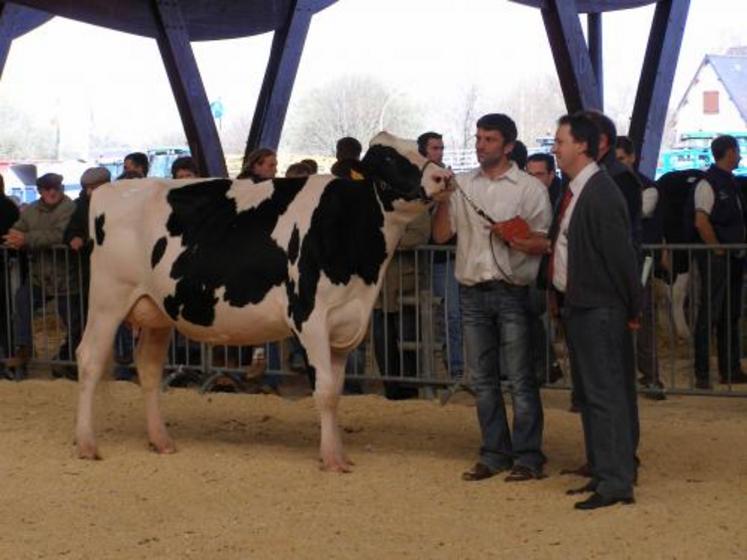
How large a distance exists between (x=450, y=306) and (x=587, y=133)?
4028 millimetres

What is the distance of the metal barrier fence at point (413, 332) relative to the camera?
36.8 feet

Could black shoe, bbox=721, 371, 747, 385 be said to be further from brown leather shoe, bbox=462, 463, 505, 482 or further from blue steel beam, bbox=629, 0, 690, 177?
blue steel beam, bbox=629, 0, 690, 177

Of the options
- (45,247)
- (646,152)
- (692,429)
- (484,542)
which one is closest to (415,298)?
(692,429)

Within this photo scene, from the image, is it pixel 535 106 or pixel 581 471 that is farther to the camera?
pixel 535 106

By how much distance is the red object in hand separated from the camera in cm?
792

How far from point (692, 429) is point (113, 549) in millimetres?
4765

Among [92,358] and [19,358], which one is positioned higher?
[92,358]

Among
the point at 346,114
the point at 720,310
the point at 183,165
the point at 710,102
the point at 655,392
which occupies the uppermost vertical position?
the point at 346,114

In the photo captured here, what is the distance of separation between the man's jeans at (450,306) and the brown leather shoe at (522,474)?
3.09m

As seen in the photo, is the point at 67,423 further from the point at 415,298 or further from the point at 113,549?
the point at 113,549

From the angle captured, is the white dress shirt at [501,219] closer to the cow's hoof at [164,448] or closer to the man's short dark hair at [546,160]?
the cow's hoof at [164,448]

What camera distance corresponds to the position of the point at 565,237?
24.7 feet

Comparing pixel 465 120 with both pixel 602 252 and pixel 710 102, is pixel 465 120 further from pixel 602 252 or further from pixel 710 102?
pixel 602 252

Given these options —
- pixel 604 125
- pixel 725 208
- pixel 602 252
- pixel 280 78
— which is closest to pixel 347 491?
pixel 602 252
